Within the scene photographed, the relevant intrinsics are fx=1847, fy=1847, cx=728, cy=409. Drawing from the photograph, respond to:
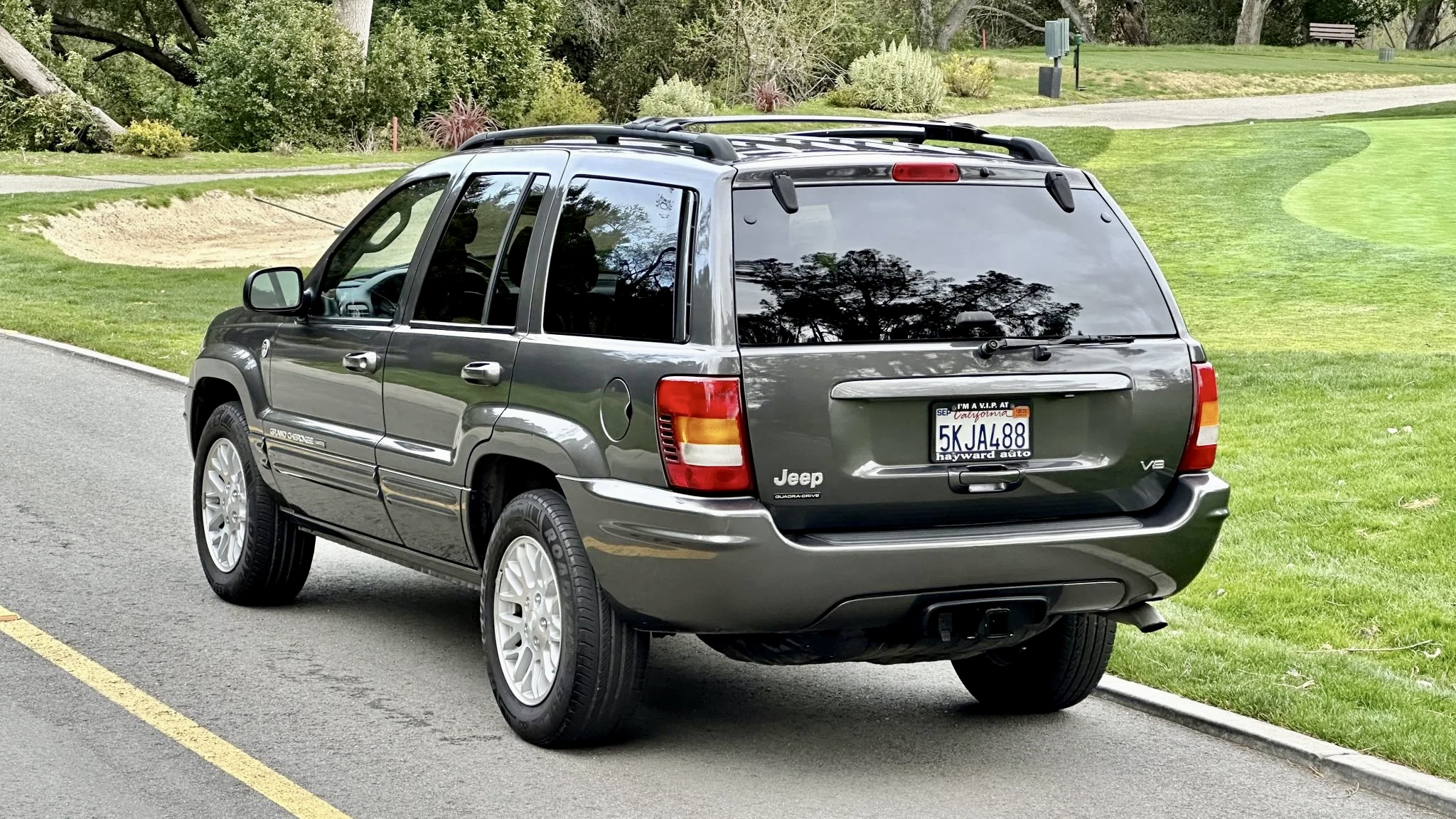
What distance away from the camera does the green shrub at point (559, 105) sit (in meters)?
49.5

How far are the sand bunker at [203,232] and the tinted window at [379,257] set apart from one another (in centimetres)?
2120

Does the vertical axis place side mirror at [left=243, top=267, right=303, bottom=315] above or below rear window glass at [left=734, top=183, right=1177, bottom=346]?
below

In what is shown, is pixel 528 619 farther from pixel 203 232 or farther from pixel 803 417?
pixel 203 232

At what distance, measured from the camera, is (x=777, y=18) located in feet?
164

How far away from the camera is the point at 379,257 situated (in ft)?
22.9

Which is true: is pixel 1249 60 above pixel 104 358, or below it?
above

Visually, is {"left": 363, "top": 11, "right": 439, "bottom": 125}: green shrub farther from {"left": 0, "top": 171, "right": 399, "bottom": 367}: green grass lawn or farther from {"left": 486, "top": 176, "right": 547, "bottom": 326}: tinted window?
{"left": 486, "top": 176, "right": 547, "bottom": 326}: tinted window

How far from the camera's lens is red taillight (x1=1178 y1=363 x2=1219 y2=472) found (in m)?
5.60

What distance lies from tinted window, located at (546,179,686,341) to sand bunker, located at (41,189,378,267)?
892 inches

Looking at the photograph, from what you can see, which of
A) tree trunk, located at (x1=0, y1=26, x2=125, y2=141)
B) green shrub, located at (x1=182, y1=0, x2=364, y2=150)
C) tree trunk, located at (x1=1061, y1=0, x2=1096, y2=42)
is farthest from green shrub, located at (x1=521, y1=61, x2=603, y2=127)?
tree trunk, located at (x1=1061, y1=0, x2=1096, y2=42)

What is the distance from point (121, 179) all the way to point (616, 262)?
31257 millimetres

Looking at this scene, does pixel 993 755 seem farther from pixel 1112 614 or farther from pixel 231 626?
pixel 231 626

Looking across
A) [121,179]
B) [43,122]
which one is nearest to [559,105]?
[43,122]

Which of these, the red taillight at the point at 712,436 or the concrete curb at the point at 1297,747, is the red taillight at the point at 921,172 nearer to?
the red taillight at the point at 712,436
